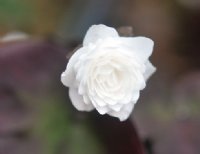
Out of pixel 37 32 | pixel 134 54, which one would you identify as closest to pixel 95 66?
pixel 134 54

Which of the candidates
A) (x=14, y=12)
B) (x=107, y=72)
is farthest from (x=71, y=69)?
(x=14, y=12)

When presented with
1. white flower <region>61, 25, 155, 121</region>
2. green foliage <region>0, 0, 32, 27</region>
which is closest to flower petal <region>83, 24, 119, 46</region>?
white flower <region>61, 25, 155, 121</region>

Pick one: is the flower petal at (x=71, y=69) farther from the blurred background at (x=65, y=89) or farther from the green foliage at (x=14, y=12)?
the green foliage at (x=14, y=12)

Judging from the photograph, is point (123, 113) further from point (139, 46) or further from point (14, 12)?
point (14, 12)

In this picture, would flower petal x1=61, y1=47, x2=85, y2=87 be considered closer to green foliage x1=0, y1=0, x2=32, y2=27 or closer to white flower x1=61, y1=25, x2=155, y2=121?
white flower x1=61, y1=25, x2=155, y2=121

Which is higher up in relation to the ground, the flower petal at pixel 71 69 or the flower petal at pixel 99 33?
the flower petal at pixel 99 33

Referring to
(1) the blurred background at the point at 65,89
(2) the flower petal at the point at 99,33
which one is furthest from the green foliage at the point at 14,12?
(2) the flower petal at the point at 99,33

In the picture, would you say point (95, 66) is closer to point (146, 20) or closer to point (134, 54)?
point (134, 54)
